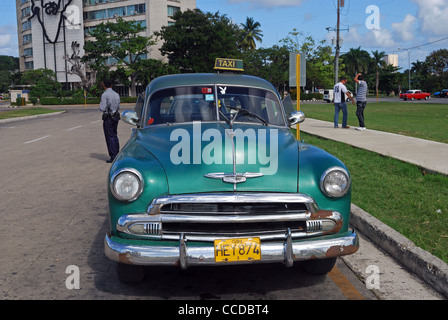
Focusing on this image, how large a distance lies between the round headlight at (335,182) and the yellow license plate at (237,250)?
713mm

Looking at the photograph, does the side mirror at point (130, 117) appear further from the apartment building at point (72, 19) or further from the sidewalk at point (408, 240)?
the apartment building at point (72, 19)

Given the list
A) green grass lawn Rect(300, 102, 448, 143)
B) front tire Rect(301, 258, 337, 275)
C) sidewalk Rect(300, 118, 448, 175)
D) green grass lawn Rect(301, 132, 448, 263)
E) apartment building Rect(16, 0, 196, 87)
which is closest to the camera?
front tire Rect(301, 258, 337, 275)

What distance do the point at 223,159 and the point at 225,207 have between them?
16.5 inches

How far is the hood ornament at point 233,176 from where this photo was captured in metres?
3.65

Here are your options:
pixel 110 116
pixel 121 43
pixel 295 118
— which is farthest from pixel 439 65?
pixel 295 118

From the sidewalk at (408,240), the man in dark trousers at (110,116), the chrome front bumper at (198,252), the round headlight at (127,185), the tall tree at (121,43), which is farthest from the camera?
the tall tree at (121,43)

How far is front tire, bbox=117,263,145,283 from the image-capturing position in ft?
12.9

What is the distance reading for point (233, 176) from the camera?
3672 mm

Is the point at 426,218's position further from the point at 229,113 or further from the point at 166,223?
the point at 166,223

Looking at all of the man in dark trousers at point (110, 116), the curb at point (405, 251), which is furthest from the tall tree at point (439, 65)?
the curb at point (405, 251)

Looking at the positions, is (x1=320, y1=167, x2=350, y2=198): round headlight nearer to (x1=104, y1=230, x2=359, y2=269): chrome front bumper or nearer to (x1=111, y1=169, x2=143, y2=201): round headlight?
(x1=104, y1=230, x2=359, y2=269): chrome front bumper

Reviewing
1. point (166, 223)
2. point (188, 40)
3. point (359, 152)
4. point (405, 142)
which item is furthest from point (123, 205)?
point (188, 40)

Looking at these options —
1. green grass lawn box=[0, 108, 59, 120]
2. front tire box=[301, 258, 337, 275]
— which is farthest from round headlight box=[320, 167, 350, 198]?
green grass lawn box=[0, 108, 59, 120]

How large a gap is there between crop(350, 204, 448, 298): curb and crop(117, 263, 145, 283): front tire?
2.35 m
